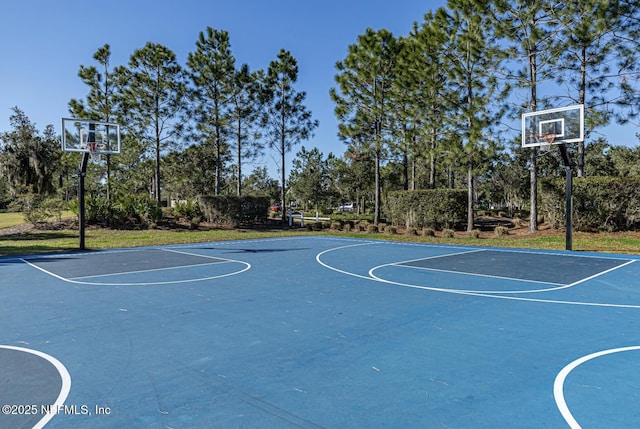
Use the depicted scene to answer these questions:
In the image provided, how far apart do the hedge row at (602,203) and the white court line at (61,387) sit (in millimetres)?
17015

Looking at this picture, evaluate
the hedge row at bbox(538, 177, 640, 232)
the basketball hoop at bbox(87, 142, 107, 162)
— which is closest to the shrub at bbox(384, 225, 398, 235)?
the hedge row at bbox(538, 177, 640, 232)

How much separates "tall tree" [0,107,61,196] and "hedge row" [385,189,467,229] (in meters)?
18.2

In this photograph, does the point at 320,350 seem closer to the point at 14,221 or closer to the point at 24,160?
the point at 24,160

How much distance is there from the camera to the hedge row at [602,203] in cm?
1505

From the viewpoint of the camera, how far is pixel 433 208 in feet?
65.5

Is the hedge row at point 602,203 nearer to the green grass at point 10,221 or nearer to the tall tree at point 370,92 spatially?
the tall tree at point 370,92

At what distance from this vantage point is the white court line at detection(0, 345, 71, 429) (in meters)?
2.88

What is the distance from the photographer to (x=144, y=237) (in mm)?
17156

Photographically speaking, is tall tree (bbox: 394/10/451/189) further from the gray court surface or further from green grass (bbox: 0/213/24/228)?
green grass (bbox: 0/213/24/228)

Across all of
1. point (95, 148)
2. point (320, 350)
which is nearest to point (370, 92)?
point (95, 148)

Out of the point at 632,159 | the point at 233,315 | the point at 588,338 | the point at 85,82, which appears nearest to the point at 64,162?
the point at 85,82

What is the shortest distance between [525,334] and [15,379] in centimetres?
505

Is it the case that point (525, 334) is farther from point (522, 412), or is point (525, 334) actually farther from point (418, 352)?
point (522, 412)

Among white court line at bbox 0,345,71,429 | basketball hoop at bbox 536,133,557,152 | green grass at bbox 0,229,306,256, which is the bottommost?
white court line at bbox 0,345,71,429
